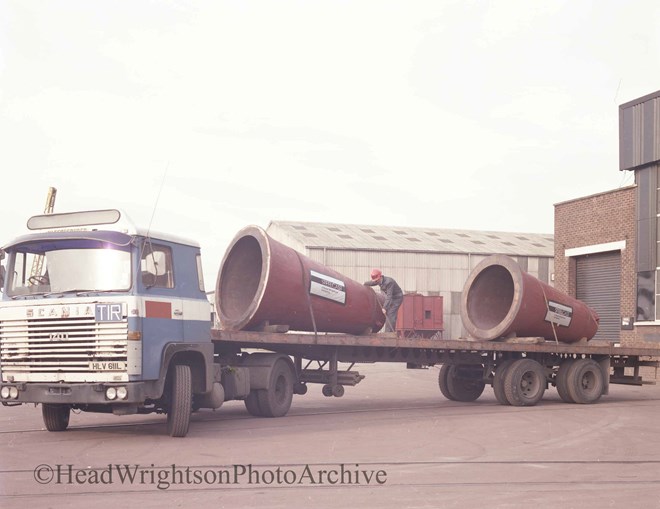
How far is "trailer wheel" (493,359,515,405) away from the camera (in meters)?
17.2

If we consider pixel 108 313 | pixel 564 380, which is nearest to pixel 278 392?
pixel 108 313

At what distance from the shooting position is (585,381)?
18.2 metres

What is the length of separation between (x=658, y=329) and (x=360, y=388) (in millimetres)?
10567

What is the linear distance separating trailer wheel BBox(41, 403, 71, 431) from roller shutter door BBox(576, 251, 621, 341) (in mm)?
20825

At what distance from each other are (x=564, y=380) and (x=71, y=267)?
1104 cm

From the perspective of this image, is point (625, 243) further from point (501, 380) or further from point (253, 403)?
point (253, 403)

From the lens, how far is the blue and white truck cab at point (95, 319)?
10.6m

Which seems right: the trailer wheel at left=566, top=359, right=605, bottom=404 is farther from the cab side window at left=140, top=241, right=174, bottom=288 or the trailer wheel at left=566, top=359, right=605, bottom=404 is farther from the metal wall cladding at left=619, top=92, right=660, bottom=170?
the metal wall cladding at left=619, top=92, right=660, bottom=170

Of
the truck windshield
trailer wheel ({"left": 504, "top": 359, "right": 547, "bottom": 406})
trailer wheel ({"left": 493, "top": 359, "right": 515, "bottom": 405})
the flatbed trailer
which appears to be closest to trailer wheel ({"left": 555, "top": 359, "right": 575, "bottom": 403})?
the flatbed trailer

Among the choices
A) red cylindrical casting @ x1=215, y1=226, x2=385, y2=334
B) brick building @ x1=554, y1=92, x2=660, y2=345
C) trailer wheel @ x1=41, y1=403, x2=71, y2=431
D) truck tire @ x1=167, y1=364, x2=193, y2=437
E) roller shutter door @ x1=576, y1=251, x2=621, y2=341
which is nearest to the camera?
truck tire @ x1=167, y1=364, x2=193, y2=437

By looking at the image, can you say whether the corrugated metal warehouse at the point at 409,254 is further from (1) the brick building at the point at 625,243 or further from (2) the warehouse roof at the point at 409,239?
(1) the brick building at the point at 625,243

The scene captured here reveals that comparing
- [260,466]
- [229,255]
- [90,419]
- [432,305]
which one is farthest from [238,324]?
[432,305]

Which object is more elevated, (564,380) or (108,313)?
(108,313)

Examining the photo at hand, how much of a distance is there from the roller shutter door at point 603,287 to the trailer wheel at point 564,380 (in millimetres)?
11452
